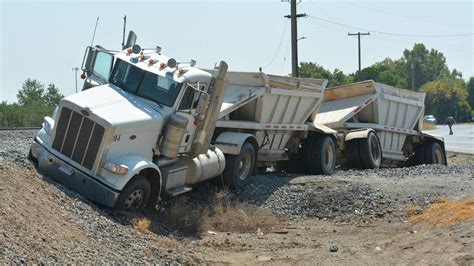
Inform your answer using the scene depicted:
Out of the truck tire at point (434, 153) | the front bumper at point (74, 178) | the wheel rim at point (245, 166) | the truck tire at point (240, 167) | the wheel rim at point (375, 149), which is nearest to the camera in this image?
the front bumper at point (74, 178)

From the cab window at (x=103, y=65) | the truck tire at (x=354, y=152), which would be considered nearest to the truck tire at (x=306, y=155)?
the truck tire at (x=354, y=152)

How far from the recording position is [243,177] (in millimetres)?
14328

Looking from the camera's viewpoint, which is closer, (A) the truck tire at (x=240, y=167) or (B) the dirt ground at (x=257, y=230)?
(B) the dirt ground at (x=257, y=230)

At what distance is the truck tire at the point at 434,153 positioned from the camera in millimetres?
22703

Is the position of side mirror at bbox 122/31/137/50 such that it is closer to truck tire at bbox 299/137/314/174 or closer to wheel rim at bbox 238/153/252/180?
wheel rim at bbox 238/153/252/180

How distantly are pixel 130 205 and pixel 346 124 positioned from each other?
1079 cm

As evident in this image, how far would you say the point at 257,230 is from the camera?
11414 mm

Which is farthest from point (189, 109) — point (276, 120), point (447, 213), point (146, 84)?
point (276, 120)

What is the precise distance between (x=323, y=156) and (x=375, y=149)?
3.00 m

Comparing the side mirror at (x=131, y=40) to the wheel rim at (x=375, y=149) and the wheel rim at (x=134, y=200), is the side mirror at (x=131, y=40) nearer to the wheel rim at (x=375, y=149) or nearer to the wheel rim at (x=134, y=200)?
the wheel rim at (x=134, y=200)

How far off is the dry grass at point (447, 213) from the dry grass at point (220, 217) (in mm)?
2487

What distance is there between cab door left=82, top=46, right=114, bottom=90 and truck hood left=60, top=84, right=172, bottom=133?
43 cm

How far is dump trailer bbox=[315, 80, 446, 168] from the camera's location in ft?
63.7

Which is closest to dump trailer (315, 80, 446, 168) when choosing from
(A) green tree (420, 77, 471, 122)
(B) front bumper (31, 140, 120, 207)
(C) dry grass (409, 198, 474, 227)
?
(C) dry grass (409, 198, 474, 227)
